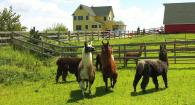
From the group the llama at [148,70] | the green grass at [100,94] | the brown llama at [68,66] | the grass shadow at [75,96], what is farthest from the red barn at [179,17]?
the grass shadow at [75,96]

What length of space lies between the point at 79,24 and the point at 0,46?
252ft

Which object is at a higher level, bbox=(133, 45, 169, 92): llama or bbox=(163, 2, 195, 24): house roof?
bbox=(163, 2, 195, 24): house roof

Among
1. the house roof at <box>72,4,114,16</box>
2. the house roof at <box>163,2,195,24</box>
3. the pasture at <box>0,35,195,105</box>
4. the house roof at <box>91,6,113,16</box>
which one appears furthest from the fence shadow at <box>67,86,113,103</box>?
the house roof at <box>91,6,113,16</box>

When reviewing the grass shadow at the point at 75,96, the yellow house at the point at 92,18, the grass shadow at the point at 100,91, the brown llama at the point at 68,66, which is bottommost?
the grass shadow at the point at 75,96

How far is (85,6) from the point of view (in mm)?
101562

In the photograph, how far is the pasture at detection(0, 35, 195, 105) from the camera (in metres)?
13.9

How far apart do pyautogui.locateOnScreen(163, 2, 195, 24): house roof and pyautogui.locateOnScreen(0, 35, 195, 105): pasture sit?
54.1 meters

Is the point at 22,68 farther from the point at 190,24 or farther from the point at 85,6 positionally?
the point at 85,6

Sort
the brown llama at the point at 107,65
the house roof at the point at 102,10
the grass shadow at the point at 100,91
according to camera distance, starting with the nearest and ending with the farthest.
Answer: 1. the grass shadow at the point at 100,91
2. the brown llama at the point at 107,65
3. the house roof at the point at 102,10

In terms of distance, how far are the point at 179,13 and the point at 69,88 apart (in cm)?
6521

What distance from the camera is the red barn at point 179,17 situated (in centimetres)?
7625

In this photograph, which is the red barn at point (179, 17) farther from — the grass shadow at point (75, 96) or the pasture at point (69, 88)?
the grass shadow at point (75, 96)

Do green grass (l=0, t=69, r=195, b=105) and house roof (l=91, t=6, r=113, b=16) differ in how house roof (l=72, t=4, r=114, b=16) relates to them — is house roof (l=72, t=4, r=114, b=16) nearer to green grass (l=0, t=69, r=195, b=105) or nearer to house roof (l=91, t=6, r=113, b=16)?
house roof (l=91, t=6, r=113, b=16)

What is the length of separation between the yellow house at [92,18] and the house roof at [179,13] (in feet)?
78.0
